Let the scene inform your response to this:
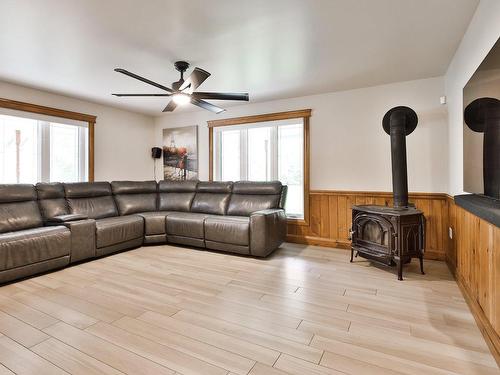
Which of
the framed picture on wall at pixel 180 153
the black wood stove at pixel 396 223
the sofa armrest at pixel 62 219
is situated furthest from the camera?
the framed picture on wall at pixel 180 153

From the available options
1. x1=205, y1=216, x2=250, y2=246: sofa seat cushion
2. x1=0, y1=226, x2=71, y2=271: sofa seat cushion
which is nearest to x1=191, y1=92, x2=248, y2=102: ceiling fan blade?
x1=205, y1=216, x2=250, y2=246: sofa seat cushion

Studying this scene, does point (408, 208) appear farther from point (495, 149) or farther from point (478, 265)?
point (495, 149)

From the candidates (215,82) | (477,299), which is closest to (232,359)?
(477,299)

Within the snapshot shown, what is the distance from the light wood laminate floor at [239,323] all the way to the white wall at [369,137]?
1299 millimetres

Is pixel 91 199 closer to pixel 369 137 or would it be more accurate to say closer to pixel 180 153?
pixel 180 153

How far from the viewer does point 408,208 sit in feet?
10.1

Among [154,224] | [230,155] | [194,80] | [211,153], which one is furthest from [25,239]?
[230,155]

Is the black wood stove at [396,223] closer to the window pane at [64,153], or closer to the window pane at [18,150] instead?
the window pane at [64,153]

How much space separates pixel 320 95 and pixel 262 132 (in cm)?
115

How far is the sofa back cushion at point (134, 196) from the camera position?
4.58m

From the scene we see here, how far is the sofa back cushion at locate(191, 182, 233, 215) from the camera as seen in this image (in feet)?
15.0

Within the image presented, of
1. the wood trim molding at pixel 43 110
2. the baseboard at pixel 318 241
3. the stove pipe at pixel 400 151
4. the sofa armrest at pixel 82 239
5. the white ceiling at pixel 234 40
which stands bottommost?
→ the baseboard at pixel 318 241

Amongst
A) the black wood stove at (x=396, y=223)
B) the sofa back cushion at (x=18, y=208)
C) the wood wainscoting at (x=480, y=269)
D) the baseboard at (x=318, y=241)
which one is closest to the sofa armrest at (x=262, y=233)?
the baseboard at (x=318, y=241)

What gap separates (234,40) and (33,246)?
2.99 m
